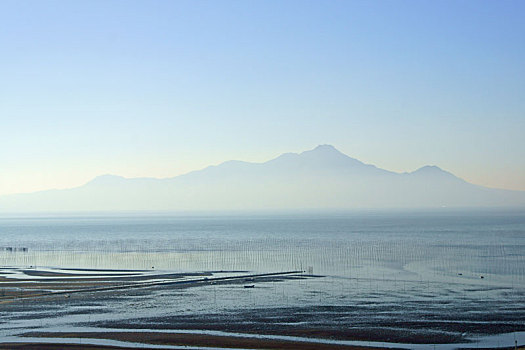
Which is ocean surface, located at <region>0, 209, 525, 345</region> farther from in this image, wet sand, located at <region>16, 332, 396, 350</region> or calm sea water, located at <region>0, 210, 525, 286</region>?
wet sand, located at <region>16, 332, 396, 350</region>

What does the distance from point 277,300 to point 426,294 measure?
501 inches

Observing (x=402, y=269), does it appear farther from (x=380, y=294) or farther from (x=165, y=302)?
(x=165, y=302)

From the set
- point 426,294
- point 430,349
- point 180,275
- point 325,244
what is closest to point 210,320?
point 430,349

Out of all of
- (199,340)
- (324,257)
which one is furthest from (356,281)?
(199,340)

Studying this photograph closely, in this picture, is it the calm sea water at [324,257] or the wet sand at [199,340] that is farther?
the calm sea water at [324,257]

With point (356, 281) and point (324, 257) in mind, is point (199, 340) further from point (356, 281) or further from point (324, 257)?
point (324, 257)

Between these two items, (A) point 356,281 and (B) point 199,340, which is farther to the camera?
(A) point 356,281

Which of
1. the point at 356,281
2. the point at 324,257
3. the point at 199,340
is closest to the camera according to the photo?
the point at 199,340

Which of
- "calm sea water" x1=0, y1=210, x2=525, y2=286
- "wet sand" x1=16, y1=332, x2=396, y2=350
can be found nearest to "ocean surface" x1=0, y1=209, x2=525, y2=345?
"calm sea water" x1=0, y1=210, x2=525, y2=286

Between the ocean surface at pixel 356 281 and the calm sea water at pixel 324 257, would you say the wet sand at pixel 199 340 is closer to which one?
the ocean surface at pixel 356 281

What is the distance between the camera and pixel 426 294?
5753 centimetres

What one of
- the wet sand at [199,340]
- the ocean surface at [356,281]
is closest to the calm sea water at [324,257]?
the ocean surface at [356,281]

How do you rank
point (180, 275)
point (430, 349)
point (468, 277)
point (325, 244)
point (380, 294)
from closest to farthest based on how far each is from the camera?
point (430, 349) < point (380, 294) < point (468, 277) < point (180, 275) < point (325, 244)

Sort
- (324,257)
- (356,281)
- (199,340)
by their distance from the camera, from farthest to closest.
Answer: (324,257)
(356,281)
(199,340)
